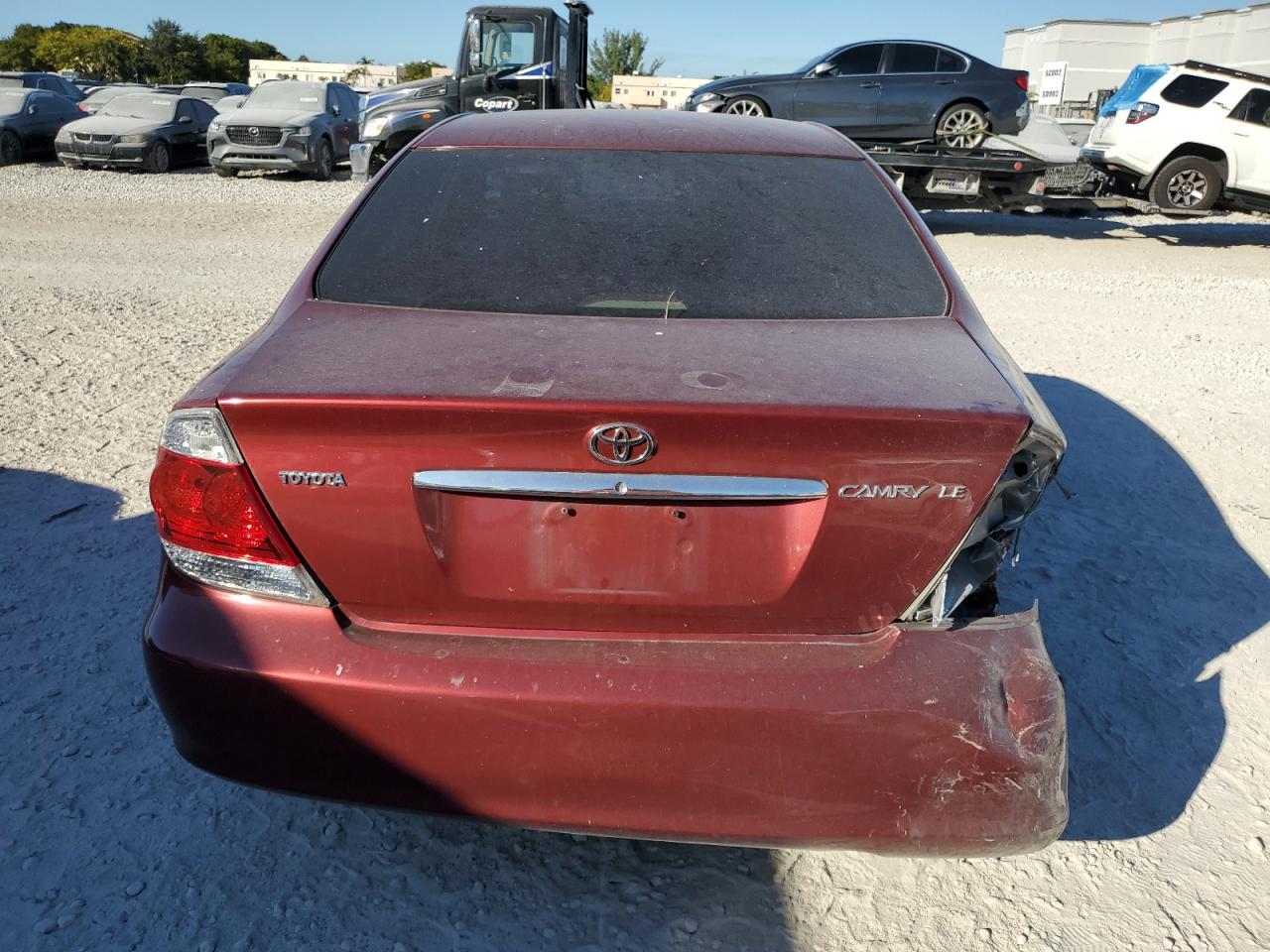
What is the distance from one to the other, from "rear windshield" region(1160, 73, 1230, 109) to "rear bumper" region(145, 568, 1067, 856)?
551 inches

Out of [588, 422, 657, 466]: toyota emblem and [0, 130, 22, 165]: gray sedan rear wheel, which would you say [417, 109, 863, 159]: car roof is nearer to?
[588, 422, 657, 466]: toyota emblem

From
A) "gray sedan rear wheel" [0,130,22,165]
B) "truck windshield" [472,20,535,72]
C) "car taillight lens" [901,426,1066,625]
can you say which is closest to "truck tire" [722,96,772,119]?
"truck windshield" [472,20,535,72]

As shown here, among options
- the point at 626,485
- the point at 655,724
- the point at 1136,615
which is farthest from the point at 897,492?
the point at 1136,615

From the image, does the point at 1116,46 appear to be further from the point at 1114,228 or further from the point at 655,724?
the point at 655,724

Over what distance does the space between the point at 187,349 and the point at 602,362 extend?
17.1 feet

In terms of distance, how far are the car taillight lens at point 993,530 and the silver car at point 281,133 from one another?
17041 mm

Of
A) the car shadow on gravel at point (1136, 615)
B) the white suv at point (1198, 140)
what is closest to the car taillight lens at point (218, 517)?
the car shadow on gravel at point (1136, 615)

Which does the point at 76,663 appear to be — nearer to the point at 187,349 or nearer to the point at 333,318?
the point at 333,318

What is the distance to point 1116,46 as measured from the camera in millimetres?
44500

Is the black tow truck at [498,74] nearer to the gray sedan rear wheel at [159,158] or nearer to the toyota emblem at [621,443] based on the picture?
the gray sedan rear wheel at [159,158]

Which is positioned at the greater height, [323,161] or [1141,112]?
[1141,112]

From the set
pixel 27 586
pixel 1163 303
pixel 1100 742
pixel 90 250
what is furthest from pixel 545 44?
pixel 1100 742

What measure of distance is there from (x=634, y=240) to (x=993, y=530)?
3.91 feet

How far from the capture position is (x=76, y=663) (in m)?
3.08
